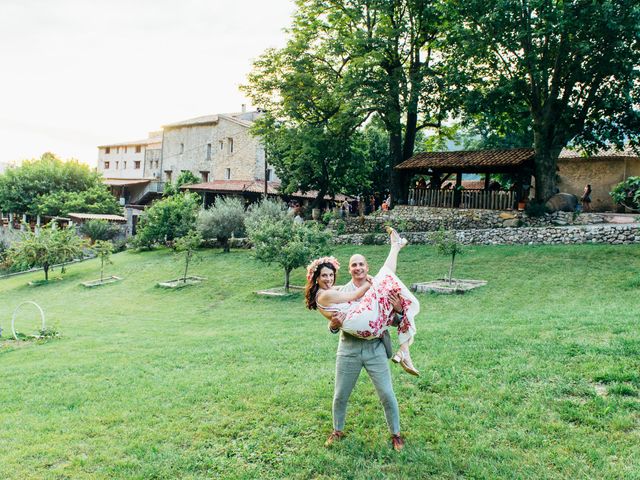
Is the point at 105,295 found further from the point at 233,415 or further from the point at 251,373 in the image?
the point at 233,415

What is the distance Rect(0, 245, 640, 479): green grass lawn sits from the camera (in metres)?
4.76

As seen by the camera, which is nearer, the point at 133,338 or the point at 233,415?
the point at 233,415

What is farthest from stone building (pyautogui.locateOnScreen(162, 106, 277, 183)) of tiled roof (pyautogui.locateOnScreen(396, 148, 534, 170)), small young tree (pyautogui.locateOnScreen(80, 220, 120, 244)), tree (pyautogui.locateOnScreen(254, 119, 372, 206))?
tiled roof (pyautogui.locateOnScreen(396, 148, 534, 170))

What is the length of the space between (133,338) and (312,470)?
857cm

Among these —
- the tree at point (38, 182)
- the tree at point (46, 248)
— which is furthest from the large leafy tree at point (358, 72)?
the tree at point (38, 182)

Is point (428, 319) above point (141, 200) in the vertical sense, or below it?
below

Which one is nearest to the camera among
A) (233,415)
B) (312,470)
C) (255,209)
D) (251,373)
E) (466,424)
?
(312,470)

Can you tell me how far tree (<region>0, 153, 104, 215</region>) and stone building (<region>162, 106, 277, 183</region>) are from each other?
8671 mm

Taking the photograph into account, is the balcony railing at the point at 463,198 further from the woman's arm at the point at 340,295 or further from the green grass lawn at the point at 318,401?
the woman's arm at the point at 340,295

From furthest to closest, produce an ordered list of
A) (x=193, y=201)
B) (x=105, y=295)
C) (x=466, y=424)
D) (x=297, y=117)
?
1. (x=193, y=201)
2. (x=297, y=117)
3. (x=105, y=295)
4. (x=466, y=424)

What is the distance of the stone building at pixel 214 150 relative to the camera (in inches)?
1811

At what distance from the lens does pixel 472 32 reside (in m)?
21.4

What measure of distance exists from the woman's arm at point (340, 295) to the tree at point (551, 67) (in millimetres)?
18577

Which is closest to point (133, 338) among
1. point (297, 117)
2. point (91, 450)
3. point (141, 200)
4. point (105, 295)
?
point (91, 450)
